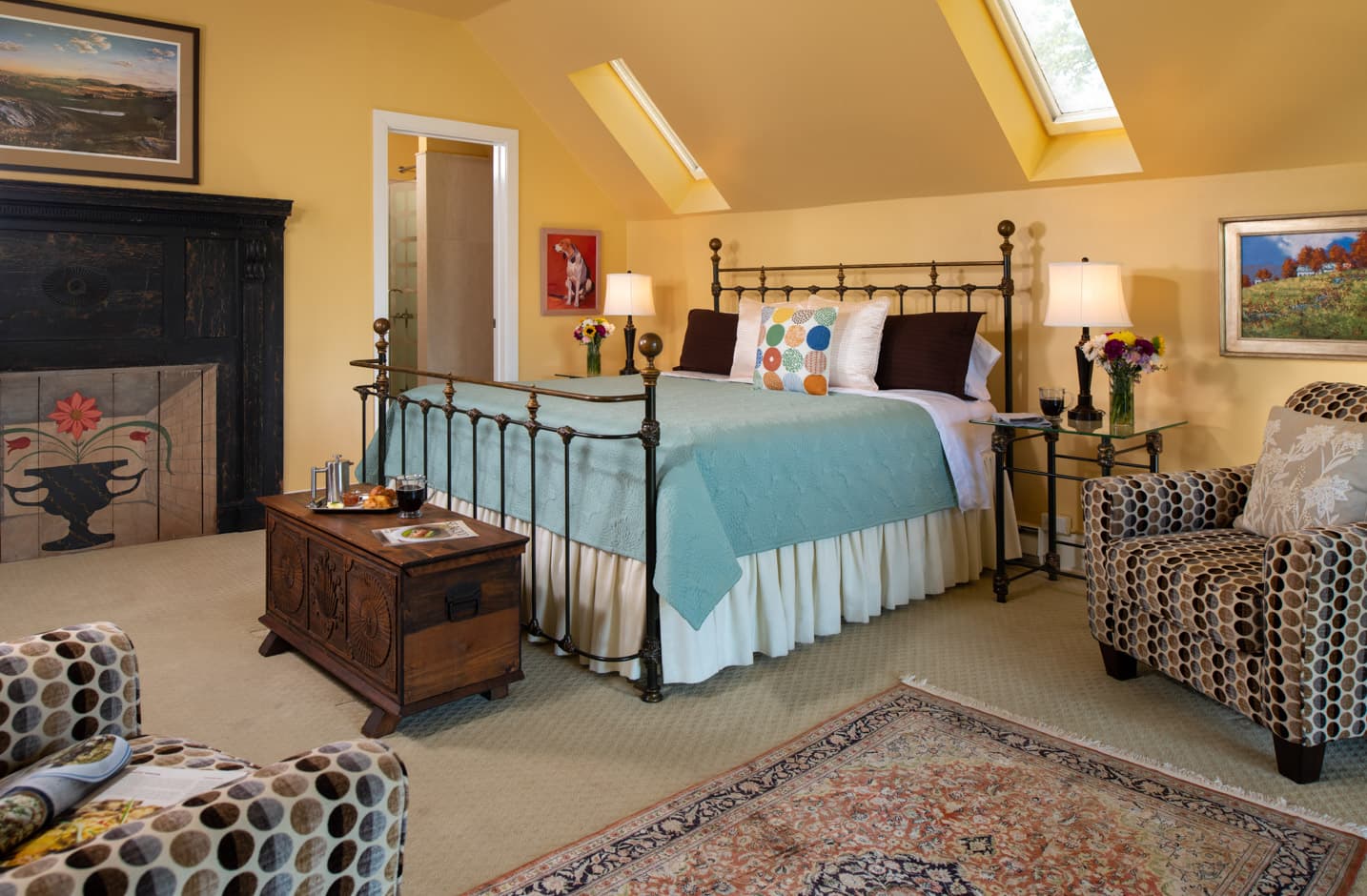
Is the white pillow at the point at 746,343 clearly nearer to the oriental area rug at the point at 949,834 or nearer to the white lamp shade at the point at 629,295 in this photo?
the white lamp shade at the point at 629,295

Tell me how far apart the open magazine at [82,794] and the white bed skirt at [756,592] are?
1.56 metres

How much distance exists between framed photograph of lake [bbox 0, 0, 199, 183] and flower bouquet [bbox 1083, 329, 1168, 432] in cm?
409

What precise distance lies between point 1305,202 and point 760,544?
2.35 m

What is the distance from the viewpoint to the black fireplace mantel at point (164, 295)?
429 cm

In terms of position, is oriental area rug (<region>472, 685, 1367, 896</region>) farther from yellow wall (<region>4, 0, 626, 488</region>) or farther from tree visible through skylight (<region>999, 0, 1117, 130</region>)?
yellow wall (<region>4, 0, 626, 488</region>)

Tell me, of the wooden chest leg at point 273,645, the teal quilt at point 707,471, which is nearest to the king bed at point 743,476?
the teal quilt at point 707,471

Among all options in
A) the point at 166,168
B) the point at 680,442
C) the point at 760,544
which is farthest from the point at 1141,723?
the point at 166,168

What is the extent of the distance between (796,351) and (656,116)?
96.4 inches

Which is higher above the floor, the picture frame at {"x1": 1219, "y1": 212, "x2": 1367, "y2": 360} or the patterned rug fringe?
the picture frame at {"x1": 1219, "y1": 212, "x2": 1367, "y2": 360}

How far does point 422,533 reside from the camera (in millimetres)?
2855

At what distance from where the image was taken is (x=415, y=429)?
409 centimetres

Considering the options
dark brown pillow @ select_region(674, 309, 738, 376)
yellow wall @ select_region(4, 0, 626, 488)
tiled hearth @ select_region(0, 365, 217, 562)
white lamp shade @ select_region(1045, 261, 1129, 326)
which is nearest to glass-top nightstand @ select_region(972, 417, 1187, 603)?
white lamp shade @ select_region(1045, 261, 1129, 326)

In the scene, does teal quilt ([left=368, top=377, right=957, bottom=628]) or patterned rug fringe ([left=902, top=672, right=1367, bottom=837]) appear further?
teal quilt ([left=368, top=377, right=957, bottom=628])

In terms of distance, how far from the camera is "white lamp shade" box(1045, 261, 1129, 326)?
147 inches
